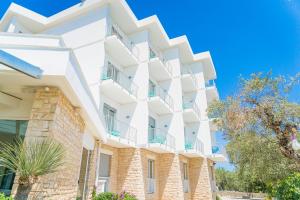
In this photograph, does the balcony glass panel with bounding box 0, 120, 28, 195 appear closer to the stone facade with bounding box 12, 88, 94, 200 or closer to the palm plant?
the stone facade with bounding box 12, 88, 94, 200

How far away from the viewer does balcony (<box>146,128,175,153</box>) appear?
1433 cm

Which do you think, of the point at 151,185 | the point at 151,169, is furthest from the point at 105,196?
the point at 151,169

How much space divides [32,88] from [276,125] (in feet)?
33.2

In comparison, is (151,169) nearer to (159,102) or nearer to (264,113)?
(159,102)

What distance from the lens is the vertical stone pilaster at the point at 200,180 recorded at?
1834cm

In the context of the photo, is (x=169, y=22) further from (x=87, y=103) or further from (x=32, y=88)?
(x=32, y=88)

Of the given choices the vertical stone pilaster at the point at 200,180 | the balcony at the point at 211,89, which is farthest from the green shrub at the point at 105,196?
the balcony at the point at 211,89

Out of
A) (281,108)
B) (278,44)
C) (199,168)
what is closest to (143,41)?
(278,44)

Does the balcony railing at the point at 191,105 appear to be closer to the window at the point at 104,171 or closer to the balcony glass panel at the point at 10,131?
the window at the point at 104,171

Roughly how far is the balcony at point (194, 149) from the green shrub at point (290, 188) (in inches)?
346

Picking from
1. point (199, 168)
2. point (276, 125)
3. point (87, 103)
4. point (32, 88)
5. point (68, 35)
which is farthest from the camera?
point (199, 168)

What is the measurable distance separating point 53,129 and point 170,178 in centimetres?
1259

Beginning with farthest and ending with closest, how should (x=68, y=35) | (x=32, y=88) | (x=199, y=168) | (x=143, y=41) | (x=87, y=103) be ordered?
(x=199, y=168) → (x=143, y=41) → (x=68, y=35) → (x=87, y=103) → (x=32, y=88)

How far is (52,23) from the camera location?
15375mm
